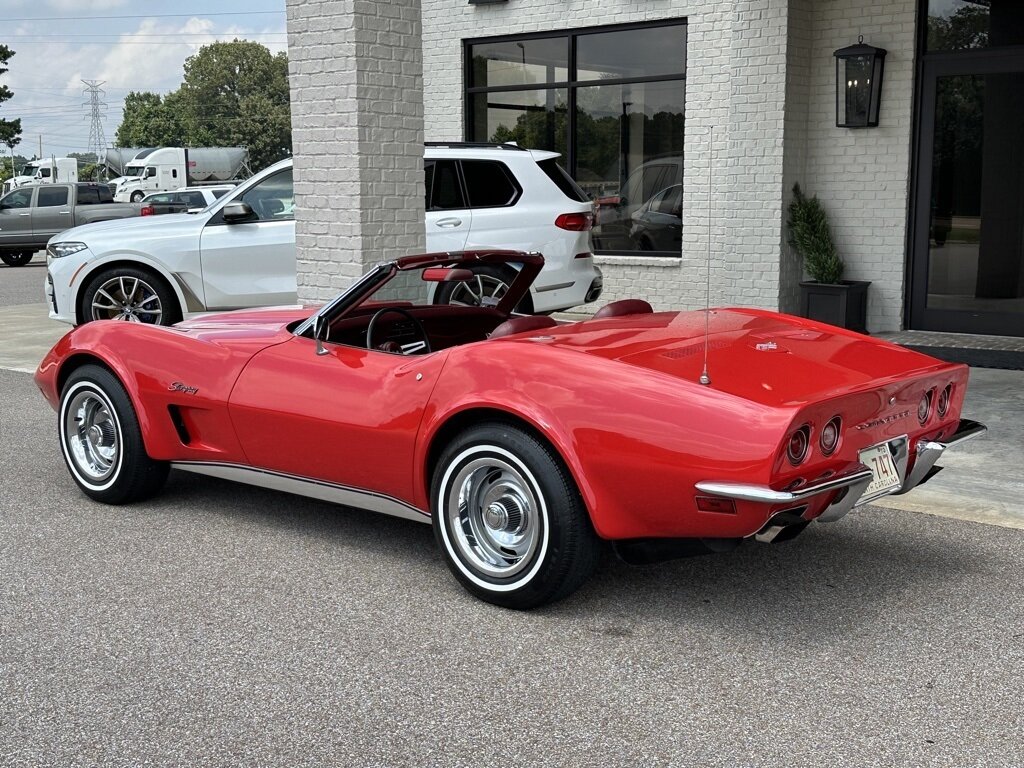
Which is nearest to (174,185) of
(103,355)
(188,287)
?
(188,287)

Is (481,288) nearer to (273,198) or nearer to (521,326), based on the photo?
(521,326)

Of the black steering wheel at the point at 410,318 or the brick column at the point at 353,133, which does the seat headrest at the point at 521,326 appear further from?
the brick column at the point at 353,133

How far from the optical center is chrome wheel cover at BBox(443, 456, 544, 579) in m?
4.17

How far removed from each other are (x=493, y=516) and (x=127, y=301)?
23.9 feet

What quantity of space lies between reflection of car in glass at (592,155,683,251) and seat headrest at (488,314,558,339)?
26.9ft

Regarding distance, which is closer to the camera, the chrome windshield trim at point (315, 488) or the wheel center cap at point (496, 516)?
the wheel center cap at point (496, 516)

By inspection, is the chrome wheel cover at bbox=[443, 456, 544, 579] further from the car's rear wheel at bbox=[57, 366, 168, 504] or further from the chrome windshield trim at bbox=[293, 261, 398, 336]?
the car's rear wheel at bbox=[57, 366, 168, 504]

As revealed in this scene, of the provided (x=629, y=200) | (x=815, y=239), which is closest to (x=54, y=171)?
(x=629, y=200)

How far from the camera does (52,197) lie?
25578mm

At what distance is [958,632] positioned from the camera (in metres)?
4.04

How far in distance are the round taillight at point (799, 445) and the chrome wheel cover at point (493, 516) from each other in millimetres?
907

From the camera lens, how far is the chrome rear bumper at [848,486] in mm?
3641

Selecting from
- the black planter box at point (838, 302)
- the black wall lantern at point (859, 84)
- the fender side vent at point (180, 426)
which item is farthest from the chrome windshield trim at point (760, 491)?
the black wall lantern at point (859, 84)

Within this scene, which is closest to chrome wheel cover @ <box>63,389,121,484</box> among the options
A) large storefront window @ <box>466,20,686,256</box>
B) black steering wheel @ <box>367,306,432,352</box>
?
black steering wheel @ <box>367,306,432,352</box>
